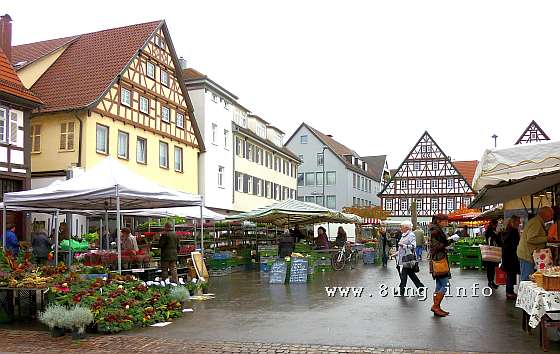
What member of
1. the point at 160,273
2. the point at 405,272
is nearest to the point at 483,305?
the point at 405,272

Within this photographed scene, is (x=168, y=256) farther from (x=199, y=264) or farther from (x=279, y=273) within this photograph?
(x=279, y=273)

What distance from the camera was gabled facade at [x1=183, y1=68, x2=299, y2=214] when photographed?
39.0 m

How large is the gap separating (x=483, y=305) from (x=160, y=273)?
7718mm

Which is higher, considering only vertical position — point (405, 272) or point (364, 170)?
point (364, 170)

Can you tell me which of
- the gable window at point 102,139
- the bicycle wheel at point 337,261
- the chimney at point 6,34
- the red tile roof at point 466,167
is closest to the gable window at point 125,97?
the gable window at point 102,139

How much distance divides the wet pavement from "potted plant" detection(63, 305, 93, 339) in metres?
0.87

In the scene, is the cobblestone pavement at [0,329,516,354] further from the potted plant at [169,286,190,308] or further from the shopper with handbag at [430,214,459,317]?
the shopper with handbag at [430,214,459,317]

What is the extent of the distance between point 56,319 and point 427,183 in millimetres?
62652

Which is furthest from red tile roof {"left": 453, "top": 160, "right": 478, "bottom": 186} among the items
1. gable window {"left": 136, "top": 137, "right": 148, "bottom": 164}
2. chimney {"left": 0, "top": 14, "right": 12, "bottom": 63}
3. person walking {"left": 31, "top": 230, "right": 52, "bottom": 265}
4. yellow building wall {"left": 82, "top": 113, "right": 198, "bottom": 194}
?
person walking {"left": 31, "top": 230, "right": 52, "bottom": 265}

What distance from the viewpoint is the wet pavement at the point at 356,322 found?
8.80 m

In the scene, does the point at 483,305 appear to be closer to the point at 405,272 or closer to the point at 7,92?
the point at 405,272

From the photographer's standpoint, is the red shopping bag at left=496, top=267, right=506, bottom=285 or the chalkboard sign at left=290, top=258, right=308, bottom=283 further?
the chalkboard sign at left=290, top=258, right=308, bottom=283

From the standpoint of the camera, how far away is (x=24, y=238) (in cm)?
2400

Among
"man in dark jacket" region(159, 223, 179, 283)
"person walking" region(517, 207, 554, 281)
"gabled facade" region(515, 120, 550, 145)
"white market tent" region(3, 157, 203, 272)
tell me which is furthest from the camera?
"gabled facade" region(515, 120, 550, 145)
